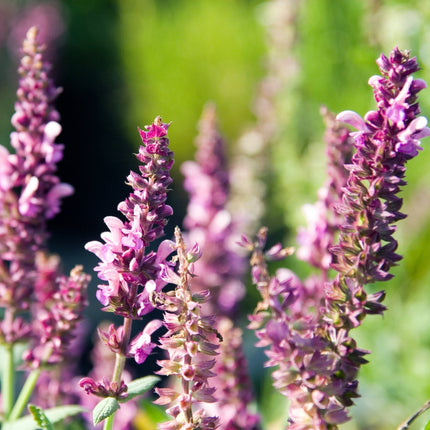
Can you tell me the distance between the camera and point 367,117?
66 cm

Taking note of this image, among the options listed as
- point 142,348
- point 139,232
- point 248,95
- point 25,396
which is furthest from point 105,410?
point 248,95

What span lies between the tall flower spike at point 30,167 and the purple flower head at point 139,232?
23 centimetres

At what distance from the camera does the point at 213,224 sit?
144 cm

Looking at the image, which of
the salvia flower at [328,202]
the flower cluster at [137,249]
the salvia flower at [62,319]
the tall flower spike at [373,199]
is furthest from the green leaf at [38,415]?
the salvia flower at [328,202]

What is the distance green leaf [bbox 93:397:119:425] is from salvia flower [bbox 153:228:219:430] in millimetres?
55

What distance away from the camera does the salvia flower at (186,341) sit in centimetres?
64

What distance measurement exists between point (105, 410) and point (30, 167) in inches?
15.0

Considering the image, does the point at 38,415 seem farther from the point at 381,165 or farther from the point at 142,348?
the point at 381,165

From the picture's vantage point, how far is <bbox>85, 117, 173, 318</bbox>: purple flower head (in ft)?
Result: 2.13

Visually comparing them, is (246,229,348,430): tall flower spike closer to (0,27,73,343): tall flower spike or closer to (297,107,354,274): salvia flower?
(297,107,354,274): salvia flower

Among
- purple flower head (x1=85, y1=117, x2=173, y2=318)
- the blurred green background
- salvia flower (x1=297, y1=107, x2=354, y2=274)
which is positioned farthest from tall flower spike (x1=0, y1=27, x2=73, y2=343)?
the blurred green background

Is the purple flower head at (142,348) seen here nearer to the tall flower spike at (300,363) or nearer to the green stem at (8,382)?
the tall flower spike at (300,363)

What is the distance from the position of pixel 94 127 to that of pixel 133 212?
507cm

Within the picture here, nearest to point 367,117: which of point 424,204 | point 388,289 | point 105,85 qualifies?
point 388,289
